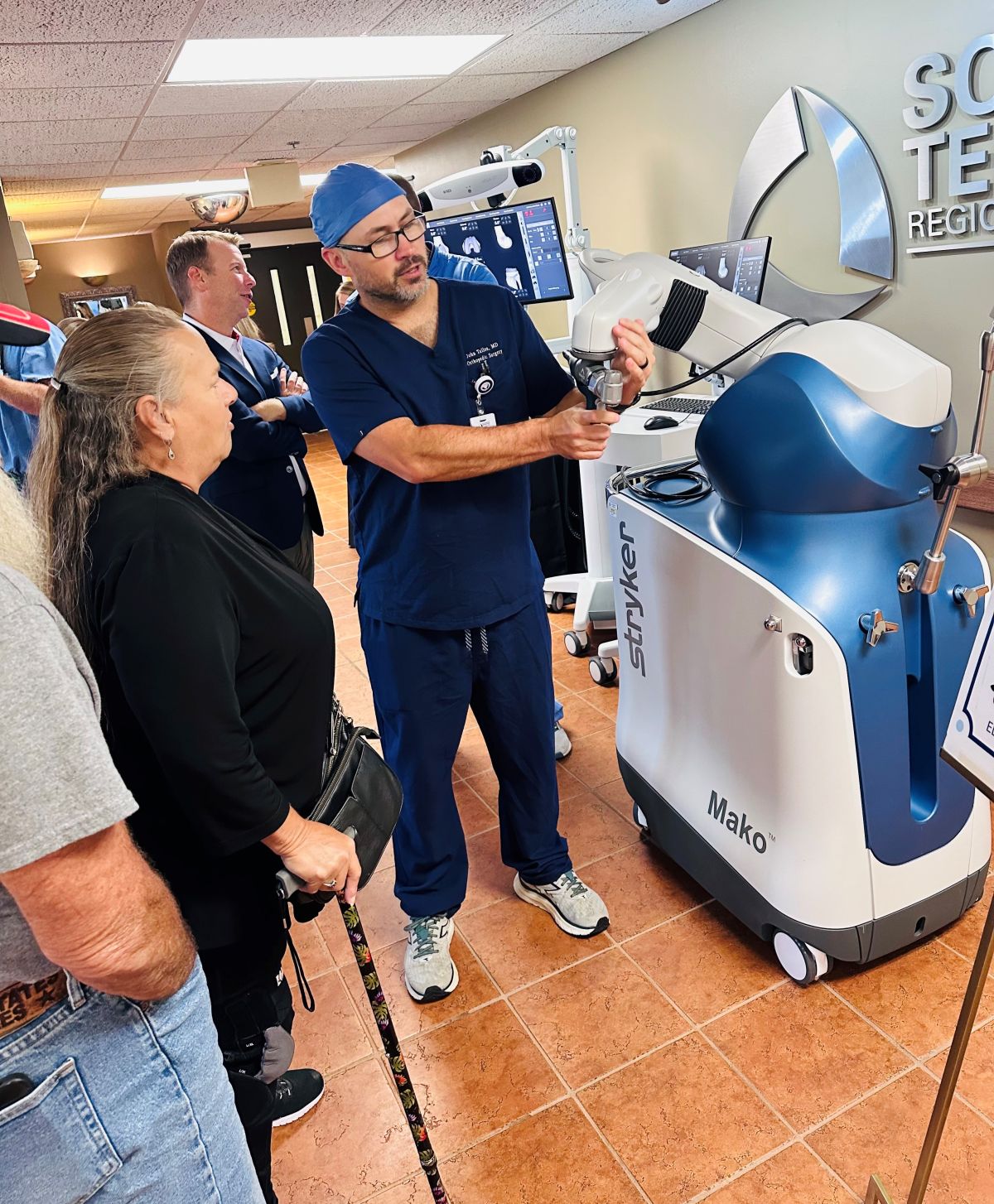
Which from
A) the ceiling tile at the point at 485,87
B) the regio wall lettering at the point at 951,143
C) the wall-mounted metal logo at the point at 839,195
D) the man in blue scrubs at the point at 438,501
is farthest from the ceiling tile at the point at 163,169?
the man in blue scrubs at the point at 438,501

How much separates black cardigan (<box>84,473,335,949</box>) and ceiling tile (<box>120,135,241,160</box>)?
5310 millimetres

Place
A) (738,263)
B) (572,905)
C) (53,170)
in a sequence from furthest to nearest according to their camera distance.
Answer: (53,170) → (738,263) → (572,905)

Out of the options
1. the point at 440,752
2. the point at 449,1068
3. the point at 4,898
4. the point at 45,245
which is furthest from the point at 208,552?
the point at 45,245

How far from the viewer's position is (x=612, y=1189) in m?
1.54

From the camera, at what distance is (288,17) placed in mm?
3406

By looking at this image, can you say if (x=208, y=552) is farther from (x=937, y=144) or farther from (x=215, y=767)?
(x=937, y=144)

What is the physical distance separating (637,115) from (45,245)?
998cm

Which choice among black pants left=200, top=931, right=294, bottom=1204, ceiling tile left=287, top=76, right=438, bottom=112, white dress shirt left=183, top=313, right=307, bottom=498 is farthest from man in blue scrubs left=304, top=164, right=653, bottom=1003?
ceiling tile left=287, top=76, right=438, bottom=112

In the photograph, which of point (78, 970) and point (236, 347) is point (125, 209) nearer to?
point (236, 347)

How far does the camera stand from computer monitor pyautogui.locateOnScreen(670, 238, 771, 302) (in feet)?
10.9

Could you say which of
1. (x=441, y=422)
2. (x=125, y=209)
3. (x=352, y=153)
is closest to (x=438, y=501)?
(x=441, y=422)

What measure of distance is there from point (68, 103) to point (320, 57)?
3.93ft

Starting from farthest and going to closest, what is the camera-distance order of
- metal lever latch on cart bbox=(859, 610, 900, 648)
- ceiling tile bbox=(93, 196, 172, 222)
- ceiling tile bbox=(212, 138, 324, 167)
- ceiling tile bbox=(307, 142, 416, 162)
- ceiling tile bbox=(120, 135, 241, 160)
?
ceiling tile bbox=(93, 196, 172, 222), ceiling tile bbox=(307, 142, 416, 162), ceiling tile bbox=(212, 138, 324, 167), ceiling tile bbox=(120, 135, 241, 160), metal lever latch on cart bbox=(859, 610, 900, 648)

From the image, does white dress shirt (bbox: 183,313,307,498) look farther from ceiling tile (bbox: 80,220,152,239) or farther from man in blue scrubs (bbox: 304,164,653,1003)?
ceiling tile (bbox: 80,220,152,239)
